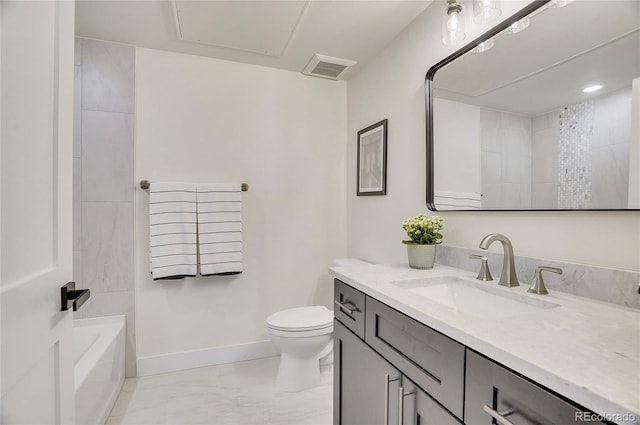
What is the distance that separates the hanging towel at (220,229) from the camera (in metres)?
2.18

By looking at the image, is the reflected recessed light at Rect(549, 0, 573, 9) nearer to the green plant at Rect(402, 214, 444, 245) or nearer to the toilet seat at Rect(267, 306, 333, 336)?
the green plant at Rect(402, 214, 444, 245)

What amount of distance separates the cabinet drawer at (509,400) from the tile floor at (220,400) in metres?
1.24

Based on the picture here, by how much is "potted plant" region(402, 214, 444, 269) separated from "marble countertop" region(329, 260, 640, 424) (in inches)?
16.9

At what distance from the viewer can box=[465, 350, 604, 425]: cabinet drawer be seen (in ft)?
1.75

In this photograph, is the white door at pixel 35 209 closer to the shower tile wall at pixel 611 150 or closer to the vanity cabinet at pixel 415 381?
the vanity cabinet at pixel 415 381

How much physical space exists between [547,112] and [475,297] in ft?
2.42

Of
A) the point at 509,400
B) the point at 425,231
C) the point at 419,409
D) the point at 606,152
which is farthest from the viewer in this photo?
the point at 425,231

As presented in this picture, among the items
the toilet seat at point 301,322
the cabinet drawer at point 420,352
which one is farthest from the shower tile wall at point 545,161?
the toilet seat at point 301,322

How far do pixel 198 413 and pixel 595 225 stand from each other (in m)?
2.05

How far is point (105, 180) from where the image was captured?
205 centimetres

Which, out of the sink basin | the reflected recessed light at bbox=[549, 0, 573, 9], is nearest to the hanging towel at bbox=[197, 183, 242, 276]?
the sink basin

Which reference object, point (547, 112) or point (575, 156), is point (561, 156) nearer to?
point (575, 156)

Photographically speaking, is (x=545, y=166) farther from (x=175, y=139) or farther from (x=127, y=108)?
(x=127, y=108)

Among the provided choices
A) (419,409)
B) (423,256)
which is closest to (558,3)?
(423,256)
